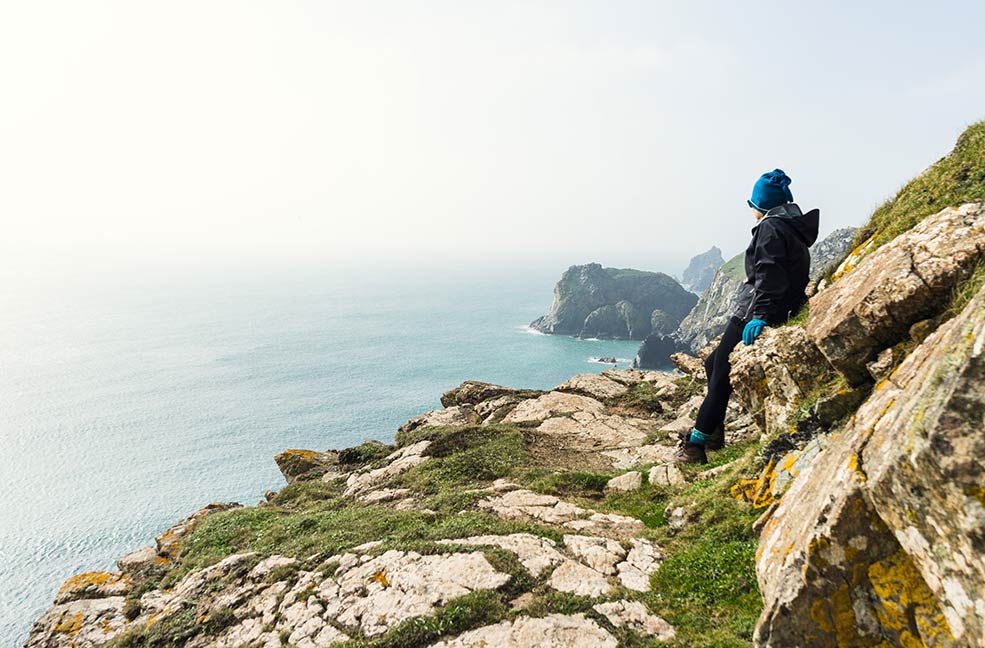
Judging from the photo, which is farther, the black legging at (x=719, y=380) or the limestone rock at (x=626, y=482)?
the limestone rock at (x=626, y=482)

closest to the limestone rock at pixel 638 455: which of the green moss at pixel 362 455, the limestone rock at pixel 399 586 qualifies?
the limestone rock at pixel 399 586

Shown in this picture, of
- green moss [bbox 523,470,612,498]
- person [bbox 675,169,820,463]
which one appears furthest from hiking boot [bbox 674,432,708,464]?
green moss [bbox 523,470,612,498]

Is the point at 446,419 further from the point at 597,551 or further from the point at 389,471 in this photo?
the point at 597,551

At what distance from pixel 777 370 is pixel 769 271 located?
2.00 meters

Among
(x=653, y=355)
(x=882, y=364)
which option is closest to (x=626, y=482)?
(x=882, y=364)

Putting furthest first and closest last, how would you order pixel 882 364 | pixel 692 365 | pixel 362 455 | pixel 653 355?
pixel 653 355 < pixel 692 365 < pixel 362 455 < pixel 882 364

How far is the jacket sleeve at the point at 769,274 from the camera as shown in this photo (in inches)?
364

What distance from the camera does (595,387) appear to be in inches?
1116

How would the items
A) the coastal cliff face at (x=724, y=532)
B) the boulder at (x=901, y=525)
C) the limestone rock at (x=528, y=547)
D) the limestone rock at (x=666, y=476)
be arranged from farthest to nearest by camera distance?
1. the limestone rock at (x=666, y=476)
2. the limestone rock at (x=528, y=547)
3. the coastal cliff face at (x=724, y=532)
4. the boulder at (x=901, y=525)

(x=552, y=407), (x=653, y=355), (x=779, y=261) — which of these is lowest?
(x=653, y=355)

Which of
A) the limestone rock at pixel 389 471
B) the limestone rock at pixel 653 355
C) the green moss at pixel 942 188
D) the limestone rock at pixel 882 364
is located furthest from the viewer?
the limestone rock at pixel 653 355

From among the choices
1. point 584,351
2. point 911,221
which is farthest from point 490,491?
point 584,351

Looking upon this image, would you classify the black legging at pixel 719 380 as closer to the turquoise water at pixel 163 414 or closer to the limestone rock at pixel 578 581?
the limestone rock at pixel 578 581

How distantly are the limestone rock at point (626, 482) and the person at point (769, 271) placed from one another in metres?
4.05
